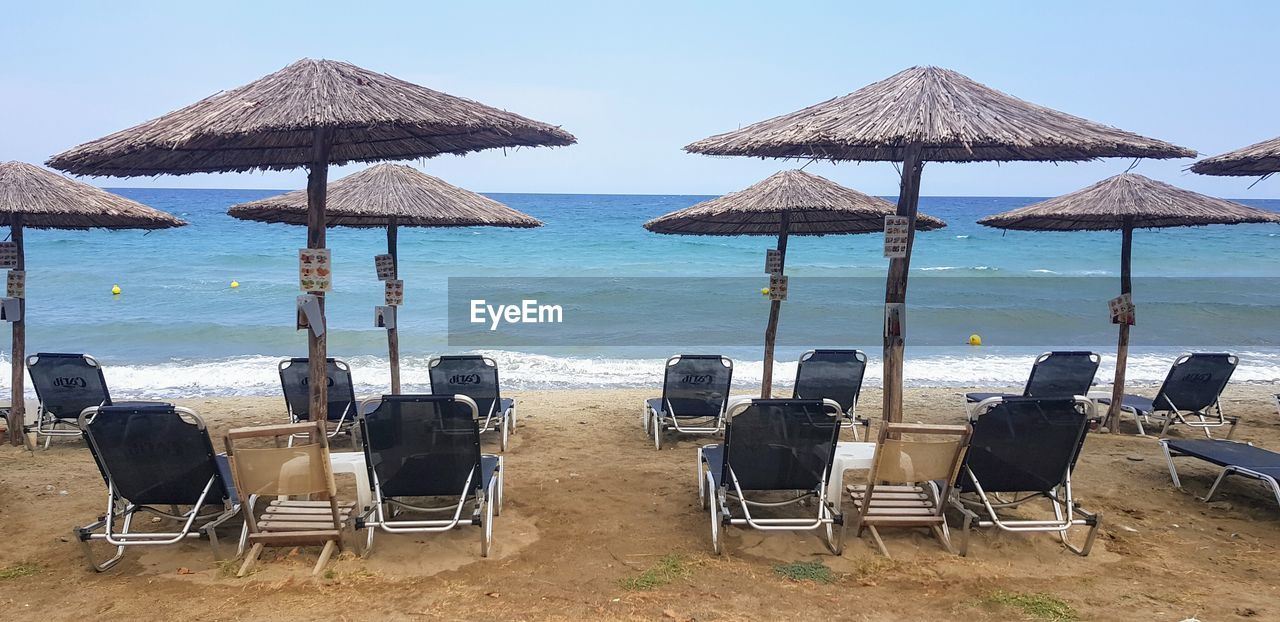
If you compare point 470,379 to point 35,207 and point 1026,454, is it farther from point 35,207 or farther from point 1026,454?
point 1026,454

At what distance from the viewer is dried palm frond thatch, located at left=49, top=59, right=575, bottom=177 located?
3742 millimetres

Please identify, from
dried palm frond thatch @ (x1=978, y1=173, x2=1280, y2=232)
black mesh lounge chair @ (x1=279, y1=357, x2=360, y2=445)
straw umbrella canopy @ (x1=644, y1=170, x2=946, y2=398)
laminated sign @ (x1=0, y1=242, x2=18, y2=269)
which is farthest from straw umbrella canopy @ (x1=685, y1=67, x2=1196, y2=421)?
laminated sign @ (x1=0, y1=242, x2=18, y2=269)

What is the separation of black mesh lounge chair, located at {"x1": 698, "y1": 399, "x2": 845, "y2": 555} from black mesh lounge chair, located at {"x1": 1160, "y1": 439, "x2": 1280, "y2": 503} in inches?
93.2

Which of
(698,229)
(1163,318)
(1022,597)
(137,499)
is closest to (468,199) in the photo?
(698,229)

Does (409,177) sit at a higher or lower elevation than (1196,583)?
higher

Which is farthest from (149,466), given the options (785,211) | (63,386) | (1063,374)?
(1063,374)

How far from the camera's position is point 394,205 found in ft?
21.8

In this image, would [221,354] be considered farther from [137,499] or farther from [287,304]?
[137,499]

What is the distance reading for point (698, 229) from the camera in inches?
316

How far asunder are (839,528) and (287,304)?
17609 mm

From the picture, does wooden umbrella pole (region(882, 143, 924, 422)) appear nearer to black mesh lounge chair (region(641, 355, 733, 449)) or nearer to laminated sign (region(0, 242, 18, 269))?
black mesh lounge chair (region(641, 355, 733, 449))

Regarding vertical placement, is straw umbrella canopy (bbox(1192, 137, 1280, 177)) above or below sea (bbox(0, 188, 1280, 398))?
above

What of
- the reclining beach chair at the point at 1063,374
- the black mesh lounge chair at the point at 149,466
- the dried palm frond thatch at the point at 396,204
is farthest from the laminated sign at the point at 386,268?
the reclining beach chair at the point at 1063,374

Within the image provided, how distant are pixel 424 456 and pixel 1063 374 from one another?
17.9 ft
